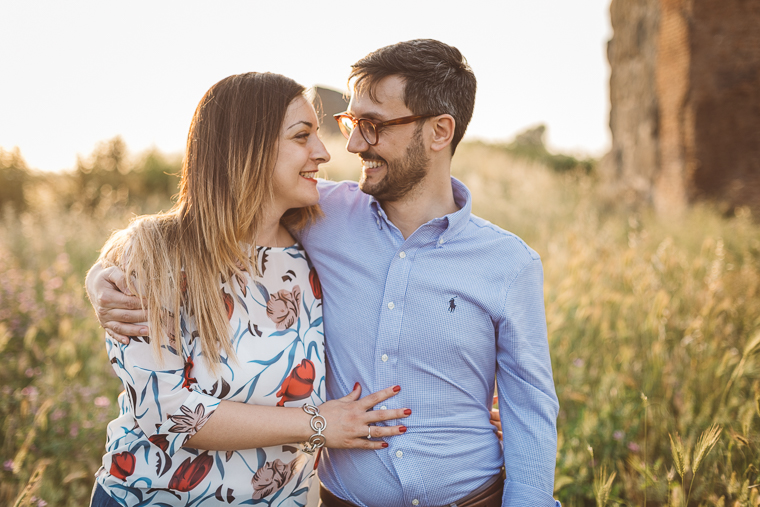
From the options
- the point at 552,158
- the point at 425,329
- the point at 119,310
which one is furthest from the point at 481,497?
the point at 552,158

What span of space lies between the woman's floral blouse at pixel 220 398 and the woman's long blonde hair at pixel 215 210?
0.24 feet

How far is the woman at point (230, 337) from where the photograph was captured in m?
1.67

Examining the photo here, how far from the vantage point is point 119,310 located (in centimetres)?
167

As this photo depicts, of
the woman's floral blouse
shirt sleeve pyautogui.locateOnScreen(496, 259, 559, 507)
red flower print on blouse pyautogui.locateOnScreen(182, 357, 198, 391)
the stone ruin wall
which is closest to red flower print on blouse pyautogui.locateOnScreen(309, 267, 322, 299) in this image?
the woman's floral blouse

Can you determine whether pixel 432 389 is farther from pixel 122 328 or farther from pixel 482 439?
pixel 122 328

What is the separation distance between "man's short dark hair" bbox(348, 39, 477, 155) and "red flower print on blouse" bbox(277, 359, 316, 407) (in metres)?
1.18

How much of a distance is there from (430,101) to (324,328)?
3.62 ft

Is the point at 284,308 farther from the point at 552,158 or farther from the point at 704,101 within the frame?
the point at 552,158

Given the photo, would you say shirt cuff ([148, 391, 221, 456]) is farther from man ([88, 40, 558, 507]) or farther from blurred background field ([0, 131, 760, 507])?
blurred background field ([0, 131, 760, 507])

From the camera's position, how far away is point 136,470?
170cm

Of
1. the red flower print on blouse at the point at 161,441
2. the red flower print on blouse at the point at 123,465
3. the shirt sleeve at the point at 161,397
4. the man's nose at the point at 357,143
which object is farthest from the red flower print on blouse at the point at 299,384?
the man's nose at the point at 357,143

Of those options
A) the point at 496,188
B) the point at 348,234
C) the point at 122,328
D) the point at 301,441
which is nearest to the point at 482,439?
the point at 301,441

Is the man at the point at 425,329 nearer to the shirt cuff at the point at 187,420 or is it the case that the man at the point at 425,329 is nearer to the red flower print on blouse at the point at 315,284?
the red flower print on blouse at the point at 315,284

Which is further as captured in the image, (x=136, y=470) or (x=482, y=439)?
(x=482, y=439)
